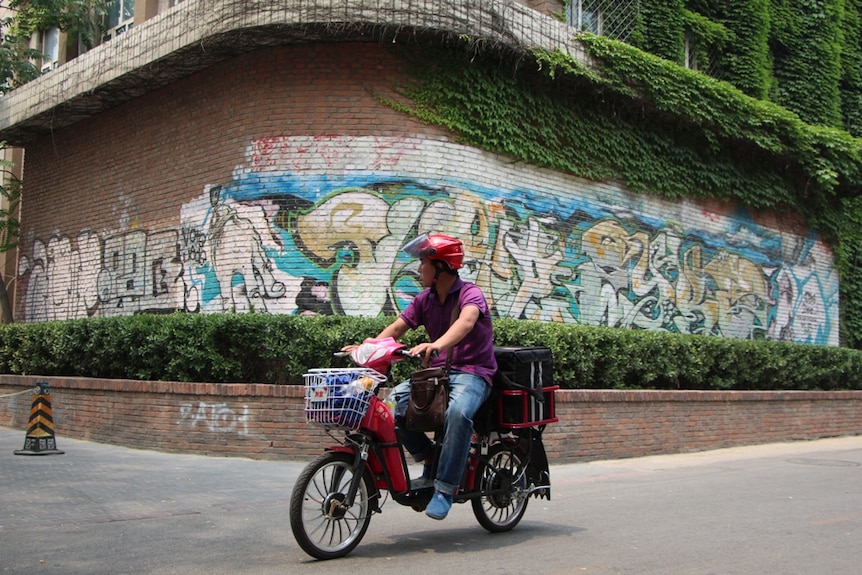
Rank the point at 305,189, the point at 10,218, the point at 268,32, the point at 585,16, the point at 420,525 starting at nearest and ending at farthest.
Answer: the point at 420,525, the point at 268,32, the point at 305,189, the point at 585,16, the point at 10,218

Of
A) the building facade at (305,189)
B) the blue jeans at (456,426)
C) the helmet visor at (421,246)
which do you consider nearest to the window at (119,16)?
the building facade at (305,189)

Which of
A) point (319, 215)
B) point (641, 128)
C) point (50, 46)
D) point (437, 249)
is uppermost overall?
point (50, 46)

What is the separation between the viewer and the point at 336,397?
5504 millimetres

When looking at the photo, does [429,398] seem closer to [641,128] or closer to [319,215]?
[319,215]

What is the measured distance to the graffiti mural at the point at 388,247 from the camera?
13.2 m

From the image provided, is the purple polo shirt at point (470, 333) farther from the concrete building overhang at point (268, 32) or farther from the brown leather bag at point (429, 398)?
the concrete building overhang at point (268, 32)

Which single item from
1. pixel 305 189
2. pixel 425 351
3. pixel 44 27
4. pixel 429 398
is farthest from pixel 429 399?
pixel 44 27

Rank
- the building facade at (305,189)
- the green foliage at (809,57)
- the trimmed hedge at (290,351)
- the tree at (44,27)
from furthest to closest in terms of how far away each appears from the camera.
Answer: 1. the green foliage at (809,57)
2. the tree at (44,27)
3. the building facade at (305,189)
4. the trimmed hedge at (290,351)

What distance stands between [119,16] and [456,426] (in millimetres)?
16292

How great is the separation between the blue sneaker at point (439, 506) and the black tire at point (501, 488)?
456 mm

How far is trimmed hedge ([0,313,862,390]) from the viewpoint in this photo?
11.5 m

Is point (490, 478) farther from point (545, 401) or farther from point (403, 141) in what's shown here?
point (403, 141)

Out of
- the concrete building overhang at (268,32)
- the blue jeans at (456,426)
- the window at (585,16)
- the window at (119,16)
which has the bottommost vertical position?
the blue jeans at (456,426)

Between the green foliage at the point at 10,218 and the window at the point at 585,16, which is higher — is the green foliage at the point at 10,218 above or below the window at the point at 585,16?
below
